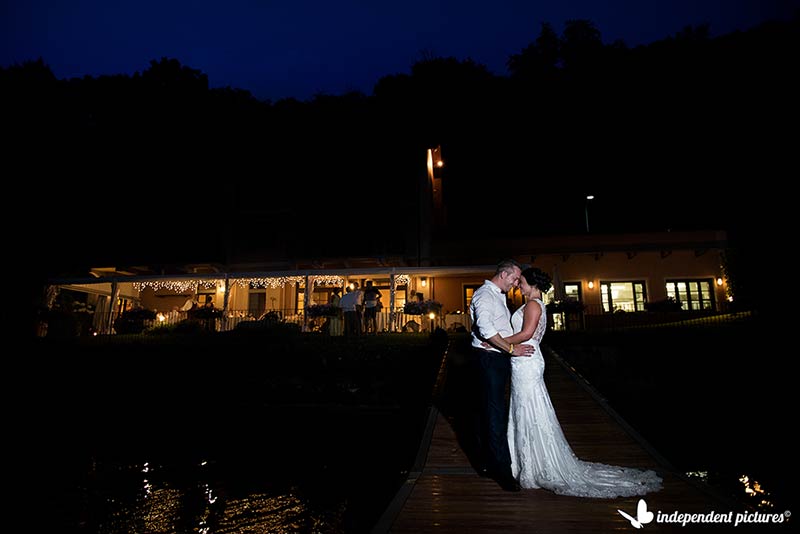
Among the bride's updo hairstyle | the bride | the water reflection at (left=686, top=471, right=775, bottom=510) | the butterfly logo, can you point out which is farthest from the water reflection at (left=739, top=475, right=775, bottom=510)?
the bride's updo hairstyle

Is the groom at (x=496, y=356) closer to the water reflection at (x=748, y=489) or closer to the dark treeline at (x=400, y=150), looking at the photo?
the water reflection at (x=748, y=489)

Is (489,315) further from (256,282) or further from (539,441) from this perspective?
(256,282)

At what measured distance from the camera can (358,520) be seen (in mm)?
4668

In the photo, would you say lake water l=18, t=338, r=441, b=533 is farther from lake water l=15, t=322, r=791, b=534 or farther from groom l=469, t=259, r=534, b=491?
groom l=469, t=259, r=534, b=491

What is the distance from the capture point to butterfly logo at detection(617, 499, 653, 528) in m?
3.27

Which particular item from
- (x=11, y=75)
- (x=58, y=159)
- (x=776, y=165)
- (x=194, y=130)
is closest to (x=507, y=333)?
(x=776, y=165)

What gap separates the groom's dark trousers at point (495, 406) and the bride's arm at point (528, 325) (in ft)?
0.65

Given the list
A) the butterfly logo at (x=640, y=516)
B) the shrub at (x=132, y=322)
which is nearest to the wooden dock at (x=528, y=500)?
the butterfly logo at (x=640, y=516)

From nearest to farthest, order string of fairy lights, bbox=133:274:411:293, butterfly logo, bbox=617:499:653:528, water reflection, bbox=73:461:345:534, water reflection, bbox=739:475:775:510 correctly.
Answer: butterfly logo, bbox=617:499:653:528 → water reflection, bbox=73:461:345:534 → water reflection, bbox=739:475:775:510 → string of fairy lights, bbox=133:274:411:293

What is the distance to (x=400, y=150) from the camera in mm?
20766

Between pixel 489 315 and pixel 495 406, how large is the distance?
80cm

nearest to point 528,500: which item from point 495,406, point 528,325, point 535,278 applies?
point 495,406

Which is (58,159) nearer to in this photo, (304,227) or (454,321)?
(304,227)

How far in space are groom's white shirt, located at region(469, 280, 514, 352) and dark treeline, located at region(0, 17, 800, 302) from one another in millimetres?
14890
